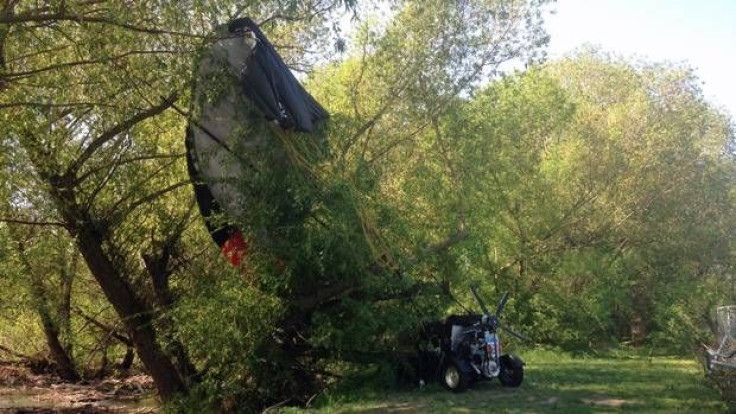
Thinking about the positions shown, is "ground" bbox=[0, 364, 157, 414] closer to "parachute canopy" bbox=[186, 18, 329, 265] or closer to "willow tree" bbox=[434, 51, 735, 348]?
"parachute canopy" bbox=[186, 18, 329, 265]

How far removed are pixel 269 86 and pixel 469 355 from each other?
5525 mm

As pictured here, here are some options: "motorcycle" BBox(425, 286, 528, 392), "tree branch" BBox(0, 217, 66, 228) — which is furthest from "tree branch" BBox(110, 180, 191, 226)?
"motorcycle" BBox(425, 286, 528, 392)

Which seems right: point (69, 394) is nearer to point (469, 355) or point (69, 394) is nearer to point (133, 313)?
point (133, 313)

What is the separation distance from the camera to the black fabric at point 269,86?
10109 mm

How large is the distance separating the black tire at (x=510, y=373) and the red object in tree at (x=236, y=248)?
4.81m

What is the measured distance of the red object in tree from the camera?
36.9 feet

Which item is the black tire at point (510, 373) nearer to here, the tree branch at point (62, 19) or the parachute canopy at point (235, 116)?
the parachute canopy at point (235, 116)

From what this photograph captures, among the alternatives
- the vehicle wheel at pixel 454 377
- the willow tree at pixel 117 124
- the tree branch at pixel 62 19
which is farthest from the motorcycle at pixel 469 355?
the tree branch at pixel 62 19

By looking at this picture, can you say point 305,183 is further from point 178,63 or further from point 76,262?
point 76,262

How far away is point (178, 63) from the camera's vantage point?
9.41 m

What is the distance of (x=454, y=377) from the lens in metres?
12.1

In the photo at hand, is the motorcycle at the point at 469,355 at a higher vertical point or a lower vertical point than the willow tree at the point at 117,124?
lower

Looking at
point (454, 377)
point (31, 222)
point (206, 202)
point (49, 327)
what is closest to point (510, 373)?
point (454, 377)

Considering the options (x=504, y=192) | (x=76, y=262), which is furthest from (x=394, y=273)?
(x=504, y=192)
